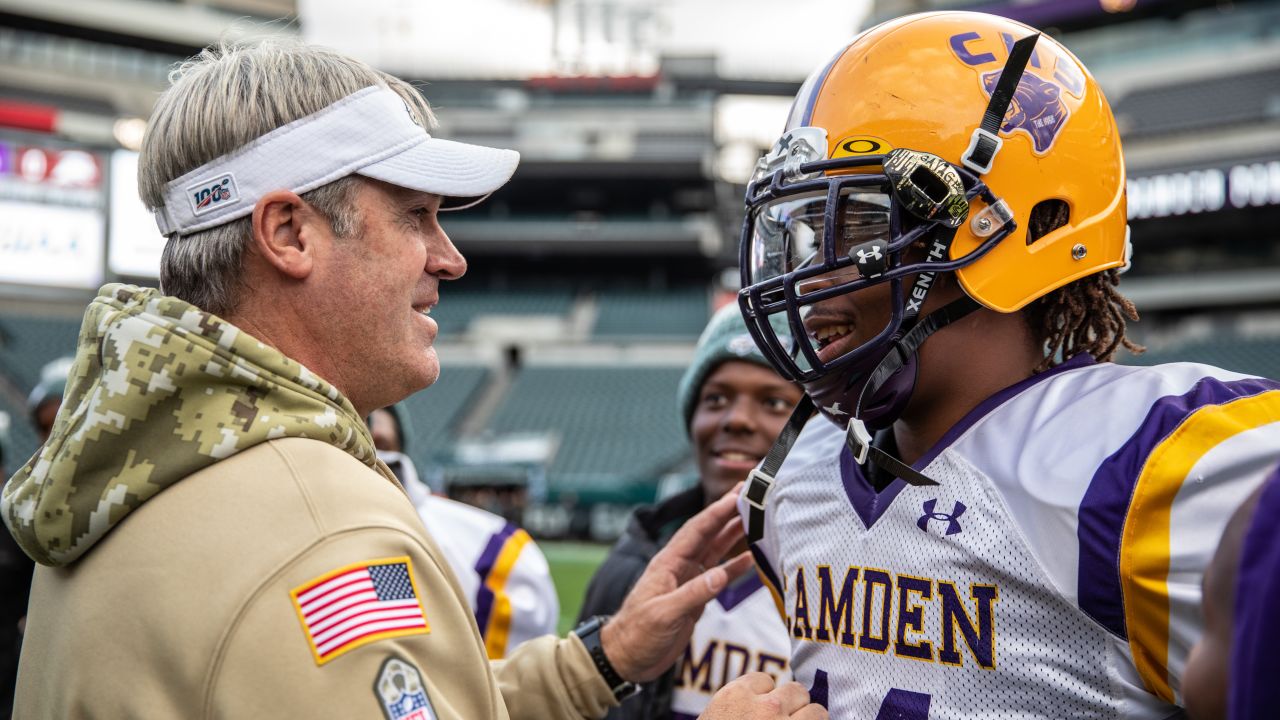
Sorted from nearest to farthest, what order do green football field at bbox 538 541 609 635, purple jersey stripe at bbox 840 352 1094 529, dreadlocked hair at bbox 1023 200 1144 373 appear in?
purple jersey stripe at bbox 840 352 1094 529, dreadlocked hair at bbox 1023 200 1144 373, green football field at bbox 538 541 609 635

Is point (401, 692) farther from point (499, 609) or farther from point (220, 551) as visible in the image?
point (499, 609)

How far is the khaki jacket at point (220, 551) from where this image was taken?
4.18 feet

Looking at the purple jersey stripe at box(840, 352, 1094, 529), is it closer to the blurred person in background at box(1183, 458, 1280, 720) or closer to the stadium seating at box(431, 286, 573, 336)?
the blurred person in background at box(1183, 458, 1280, 720)

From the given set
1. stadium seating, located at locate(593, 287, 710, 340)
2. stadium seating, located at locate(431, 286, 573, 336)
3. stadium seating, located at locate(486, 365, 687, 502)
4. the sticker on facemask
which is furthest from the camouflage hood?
stadium seating, located at locate(431, 286, 573, 336)

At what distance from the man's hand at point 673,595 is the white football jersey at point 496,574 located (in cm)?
113

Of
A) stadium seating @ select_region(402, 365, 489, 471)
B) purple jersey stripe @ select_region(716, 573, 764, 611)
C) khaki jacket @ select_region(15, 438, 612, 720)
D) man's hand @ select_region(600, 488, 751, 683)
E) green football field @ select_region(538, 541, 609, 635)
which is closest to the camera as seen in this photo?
khaki jacket @ select_region(15, 438, 612, 720)

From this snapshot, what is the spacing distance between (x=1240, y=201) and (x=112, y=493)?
24528 millimetres

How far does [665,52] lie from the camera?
35844 millimetres

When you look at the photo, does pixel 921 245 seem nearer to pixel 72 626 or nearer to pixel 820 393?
pixel 820 393

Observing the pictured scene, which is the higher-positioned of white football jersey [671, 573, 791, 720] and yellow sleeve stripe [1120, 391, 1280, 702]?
yellow sleeve stripe [1120, 391, 1280, 702]

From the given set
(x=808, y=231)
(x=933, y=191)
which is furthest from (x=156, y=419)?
(x=933, y=191)

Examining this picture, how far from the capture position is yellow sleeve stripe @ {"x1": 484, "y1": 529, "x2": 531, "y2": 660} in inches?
134

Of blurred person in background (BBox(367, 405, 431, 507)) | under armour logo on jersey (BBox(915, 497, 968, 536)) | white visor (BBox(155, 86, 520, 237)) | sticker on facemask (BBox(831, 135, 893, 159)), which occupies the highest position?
sticker on facemask (BBox(831, 135, 893, 159))

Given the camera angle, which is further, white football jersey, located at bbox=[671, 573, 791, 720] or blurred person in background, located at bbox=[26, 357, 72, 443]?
blurred person in background, located at bbox=[26, 357, 72, 443]
